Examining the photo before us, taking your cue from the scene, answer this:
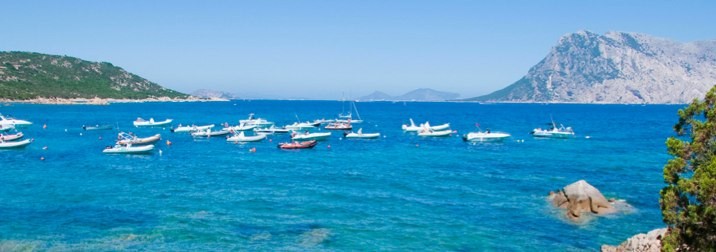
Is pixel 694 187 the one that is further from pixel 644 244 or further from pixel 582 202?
pixel 582 202

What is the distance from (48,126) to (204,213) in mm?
94562

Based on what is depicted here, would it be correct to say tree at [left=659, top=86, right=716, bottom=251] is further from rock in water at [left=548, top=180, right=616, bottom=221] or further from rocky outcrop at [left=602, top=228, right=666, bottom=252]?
rock in water at [left=548, top=180, right=616, bottom=221]

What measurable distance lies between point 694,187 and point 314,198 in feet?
98.9

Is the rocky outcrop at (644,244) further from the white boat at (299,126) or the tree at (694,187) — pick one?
the white boat at (299,126)

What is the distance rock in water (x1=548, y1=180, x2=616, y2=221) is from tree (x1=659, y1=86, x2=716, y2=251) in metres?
19.6

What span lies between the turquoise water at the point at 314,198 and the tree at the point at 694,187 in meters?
13.0

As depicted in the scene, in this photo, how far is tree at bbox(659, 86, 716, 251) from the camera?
1780 cm

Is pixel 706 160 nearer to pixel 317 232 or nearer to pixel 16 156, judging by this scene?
pixel 317 232

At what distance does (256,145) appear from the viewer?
88188mm

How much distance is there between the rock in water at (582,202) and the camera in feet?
132

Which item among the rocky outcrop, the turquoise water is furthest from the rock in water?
the rocky outcrop

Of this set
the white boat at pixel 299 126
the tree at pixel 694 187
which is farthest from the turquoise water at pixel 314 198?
the white boat at pixel 299 126

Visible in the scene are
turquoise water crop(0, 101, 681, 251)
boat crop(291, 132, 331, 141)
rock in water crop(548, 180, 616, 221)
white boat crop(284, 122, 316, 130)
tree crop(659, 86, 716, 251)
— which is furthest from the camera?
white boat crop(284, 122, 316, 130)

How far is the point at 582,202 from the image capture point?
40531 mm
